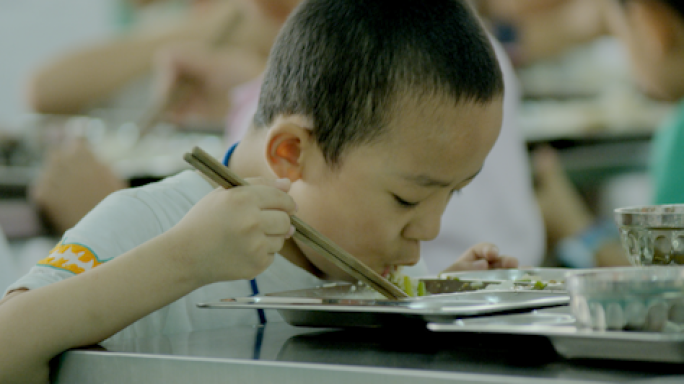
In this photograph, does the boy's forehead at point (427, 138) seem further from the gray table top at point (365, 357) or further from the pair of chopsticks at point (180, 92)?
the pair of chopsticks at point (180, 92)

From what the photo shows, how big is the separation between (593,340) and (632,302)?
0.13ft

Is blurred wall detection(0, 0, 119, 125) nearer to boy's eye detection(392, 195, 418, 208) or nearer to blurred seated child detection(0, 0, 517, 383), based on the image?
blurred seated child detection(0, 0, 517, 383)

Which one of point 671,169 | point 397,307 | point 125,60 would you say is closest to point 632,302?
point 397,307

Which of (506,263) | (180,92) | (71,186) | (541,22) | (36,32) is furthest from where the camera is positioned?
(36,32)

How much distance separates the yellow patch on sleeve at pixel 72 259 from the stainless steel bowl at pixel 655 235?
0.66 metres

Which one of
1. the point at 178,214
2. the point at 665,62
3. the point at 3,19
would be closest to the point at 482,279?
the point at 178,214

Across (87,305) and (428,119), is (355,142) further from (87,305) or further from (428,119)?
(87,305)

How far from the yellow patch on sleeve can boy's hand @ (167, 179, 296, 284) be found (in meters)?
0.16

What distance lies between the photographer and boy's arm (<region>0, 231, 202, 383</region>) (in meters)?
0.78

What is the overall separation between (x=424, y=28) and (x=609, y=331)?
1.78ft

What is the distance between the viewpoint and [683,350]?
21.2 inches

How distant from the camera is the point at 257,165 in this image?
113cm

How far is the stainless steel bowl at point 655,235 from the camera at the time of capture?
2.83 feet

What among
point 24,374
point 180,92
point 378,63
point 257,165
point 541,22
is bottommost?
point 24,374
